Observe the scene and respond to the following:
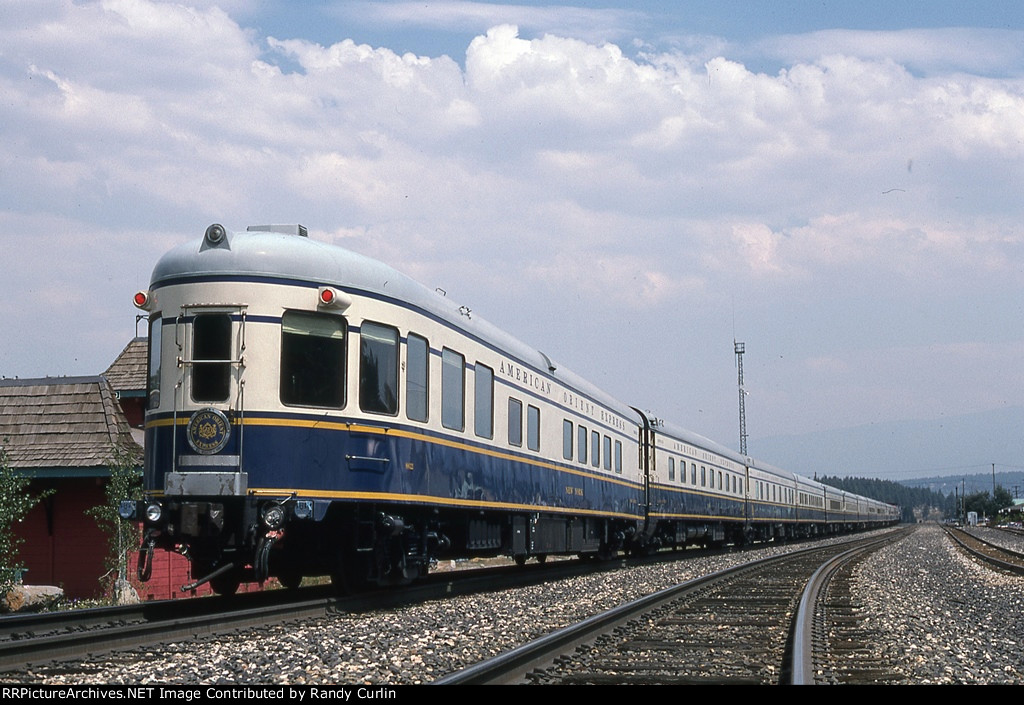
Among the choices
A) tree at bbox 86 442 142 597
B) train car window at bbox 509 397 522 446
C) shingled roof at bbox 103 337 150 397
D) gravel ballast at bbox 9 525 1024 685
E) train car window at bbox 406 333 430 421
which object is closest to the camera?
gravel ballast at bbox 9 525 1024 685

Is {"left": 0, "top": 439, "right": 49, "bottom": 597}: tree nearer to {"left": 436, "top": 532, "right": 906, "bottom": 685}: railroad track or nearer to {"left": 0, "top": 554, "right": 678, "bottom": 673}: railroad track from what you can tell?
{"left": 0, "top": 554, "right": 678, "bottom": 673}: railroad track

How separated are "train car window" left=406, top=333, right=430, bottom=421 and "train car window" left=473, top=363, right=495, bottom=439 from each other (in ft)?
6.22

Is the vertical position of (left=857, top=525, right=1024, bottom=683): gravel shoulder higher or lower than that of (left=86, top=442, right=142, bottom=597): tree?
lower

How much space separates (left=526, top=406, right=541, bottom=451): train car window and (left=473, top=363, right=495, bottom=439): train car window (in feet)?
6.17

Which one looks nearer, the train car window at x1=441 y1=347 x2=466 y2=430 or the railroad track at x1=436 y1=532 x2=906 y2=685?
the railroad track at x1=436 y1=532 x2=906 y2=685

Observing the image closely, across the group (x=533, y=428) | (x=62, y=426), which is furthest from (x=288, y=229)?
(x=62, y=426)

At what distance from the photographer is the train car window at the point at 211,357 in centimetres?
1146

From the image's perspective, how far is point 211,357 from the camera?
1158 centimetres

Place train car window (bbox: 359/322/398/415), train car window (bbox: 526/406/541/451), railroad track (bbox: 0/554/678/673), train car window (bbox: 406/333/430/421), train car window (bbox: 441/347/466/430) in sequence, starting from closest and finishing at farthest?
railroad track (bbox: 0/554/678/673) < train car window (bbox: 359/322/398/415) < train car window (bbox: 406/333/430/421) < train car window (bbox: 441/347/466/430) < train car window (bbox: 526/406/541/451)

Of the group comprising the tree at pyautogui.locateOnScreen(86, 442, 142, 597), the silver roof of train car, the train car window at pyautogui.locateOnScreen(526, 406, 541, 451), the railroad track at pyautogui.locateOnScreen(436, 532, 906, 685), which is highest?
the silver roof of train car

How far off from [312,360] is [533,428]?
6811 millimetres

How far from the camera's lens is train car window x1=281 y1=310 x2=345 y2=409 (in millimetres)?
11575

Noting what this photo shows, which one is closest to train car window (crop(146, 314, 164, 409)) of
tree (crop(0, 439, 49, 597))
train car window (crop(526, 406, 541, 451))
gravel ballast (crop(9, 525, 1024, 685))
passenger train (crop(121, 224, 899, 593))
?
passenger train (crop(121, 224, 899, 593))

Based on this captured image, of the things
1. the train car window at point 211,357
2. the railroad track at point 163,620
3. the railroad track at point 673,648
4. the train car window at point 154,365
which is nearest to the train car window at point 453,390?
the railroad track at point 163,620
